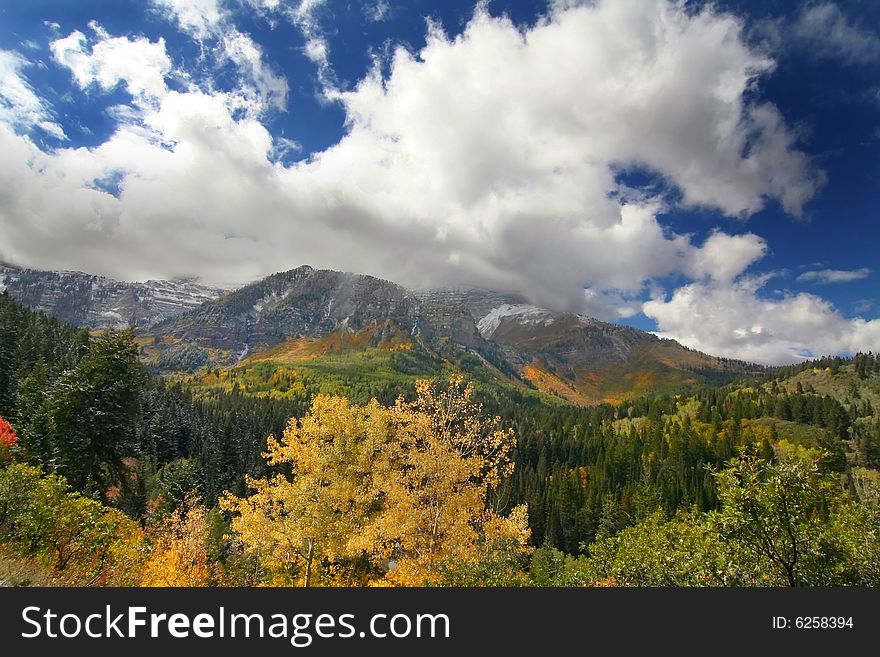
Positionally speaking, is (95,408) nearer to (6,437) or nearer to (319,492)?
(6,437)

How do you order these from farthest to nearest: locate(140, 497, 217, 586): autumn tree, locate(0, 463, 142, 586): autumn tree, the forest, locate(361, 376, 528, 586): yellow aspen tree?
1. locate(140, 497, 217, 586): autumn tree
2. locate(361, 376, 528, 586): yellow aspen tree
3. locate(0, 463, 142, 586): autumn tree
4. the forest

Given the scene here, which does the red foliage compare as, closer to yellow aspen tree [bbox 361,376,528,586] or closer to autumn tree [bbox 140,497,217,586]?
autumn tree [bbox 140,497,217,586]

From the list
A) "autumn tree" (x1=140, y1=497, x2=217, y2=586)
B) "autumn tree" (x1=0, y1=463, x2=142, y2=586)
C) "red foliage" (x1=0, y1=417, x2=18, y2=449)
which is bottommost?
"autumn tree" (x1=140, y1=497, x2=217, y2=586)

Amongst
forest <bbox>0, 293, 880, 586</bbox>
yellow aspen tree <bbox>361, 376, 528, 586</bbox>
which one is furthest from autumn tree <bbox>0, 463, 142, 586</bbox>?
yellow aspen tree <bbox>361, 376, 528, 586</bbox>

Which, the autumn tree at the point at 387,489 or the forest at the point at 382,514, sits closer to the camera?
the forest at the point at 382,514

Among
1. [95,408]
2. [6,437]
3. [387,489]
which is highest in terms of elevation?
[95,408]

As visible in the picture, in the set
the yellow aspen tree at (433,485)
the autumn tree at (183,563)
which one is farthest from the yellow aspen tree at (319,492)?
the autumn tree at (183,563)

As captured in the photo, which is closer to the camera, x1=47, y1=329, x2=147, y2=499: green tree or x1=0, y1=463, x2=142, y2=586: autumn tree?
x1=0, y1=463, x2=142, y2=586: autumn tree

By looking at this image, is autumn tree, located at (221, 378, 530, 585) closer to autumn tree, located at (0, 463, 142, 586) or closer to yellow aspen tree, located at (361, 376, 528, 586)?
yellow aspen tree, located at (361, 376, 528, 586)

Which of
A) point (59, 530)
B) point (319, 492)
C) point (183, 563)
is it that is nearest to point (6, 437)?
point (183, 563)

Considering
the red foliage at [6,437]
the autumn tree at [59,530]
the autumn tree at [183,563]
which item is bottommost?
the autumn tree at [183,563]

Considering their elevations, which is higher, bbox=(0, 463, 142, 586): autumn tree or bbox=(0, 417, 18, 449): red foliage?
bbox=(0, 417, 18, 449): red foliage

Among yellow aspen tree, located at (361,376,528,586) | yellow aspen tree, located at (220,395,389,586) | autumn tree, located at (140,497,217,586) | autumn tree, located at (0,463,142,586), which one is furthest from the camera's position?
autumn tree, located at (140,497,217,586)

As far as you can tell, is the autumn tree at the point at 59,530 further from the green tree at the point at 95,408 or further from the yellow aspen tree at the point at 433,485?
the green tree at the point at 95,408
